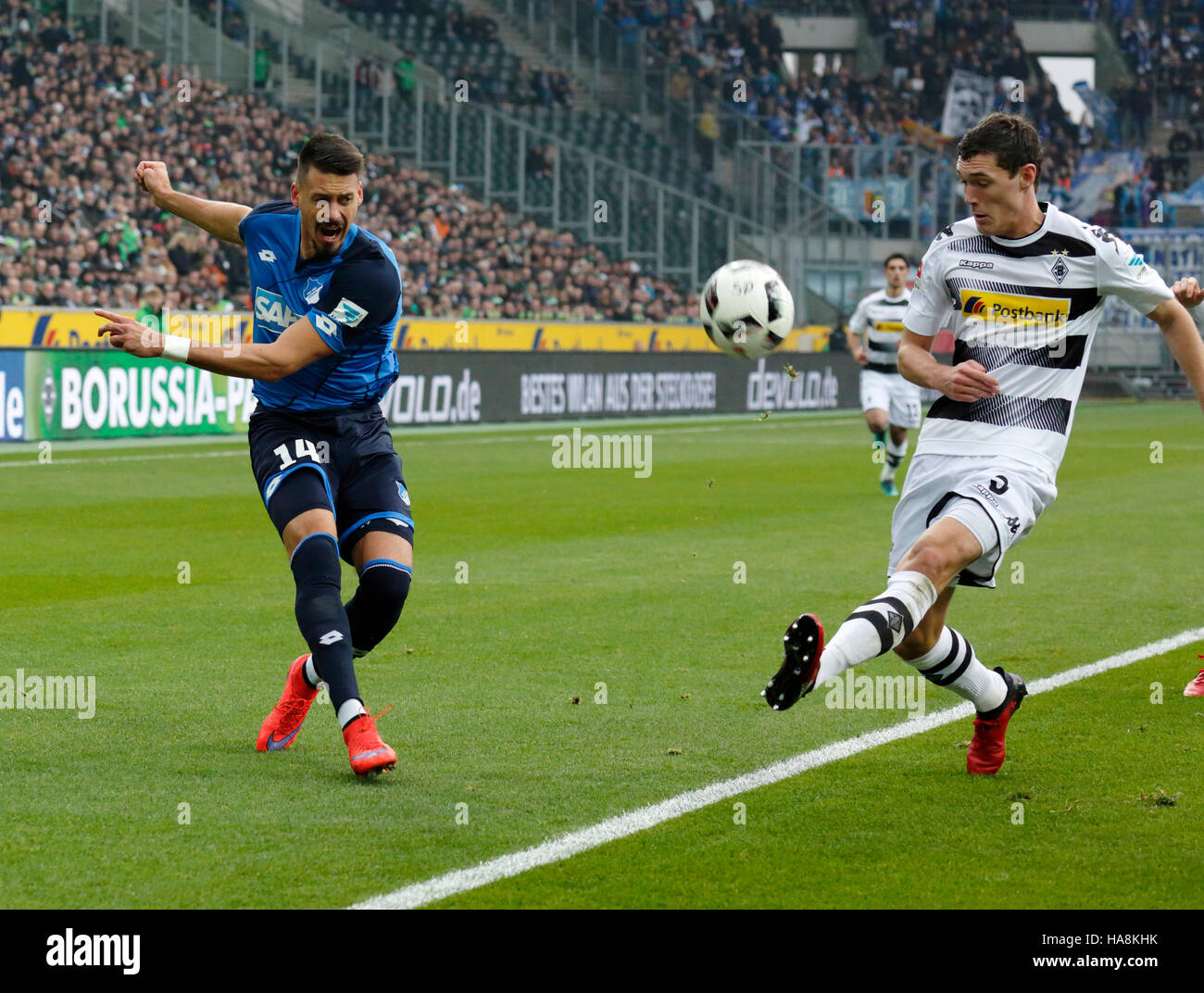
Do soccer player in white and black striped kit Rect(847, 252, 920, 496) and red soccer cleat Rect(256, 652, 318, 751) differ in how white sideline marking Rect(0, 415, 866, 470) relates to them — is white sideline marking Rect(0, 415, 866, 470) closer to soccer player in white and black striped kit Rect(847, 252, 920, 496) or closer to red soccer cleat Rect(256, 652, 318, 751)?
soccer player in white and black striped kit Rect(847, 252, 920, 496)

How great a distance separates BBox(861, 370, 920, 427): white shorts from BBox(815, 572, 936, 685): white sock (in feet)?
44.3

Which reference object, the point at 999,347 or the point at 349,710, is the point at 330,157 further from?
the point at 999,347

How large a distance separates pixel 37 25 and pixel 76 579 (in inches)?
840

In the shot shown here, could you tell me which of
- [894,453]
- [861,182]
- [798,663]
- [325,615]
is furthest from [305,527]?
[861,182]

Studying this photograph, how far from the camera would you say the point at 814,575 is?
11.1 meters

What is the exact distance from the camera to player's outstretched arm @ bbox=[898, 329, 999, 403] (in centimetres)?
541

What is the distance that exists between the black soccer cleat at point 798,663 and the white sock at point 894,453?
43.3 ft

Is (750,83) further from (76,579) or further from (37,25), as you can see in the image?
(76,579)

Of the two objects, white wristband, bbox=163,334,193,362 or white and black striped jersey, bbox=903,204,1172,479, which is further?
A: white and black striped jersey, bbox=903,204,1172,479

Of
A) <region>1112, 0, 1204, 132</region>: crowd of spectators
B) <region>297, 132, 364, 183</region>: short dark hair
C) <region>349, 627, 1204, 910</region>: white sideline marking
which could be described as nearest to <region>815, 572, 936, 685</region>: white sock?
<region>349, 627, 1204, 910</region>: white sideline marking

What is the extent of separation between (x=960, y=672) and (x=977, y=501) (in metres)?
0.73

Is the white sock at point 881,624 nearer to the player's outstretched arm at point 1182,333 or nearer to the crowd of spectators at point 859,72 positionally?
the player's outstretched arm at point 1182,333
